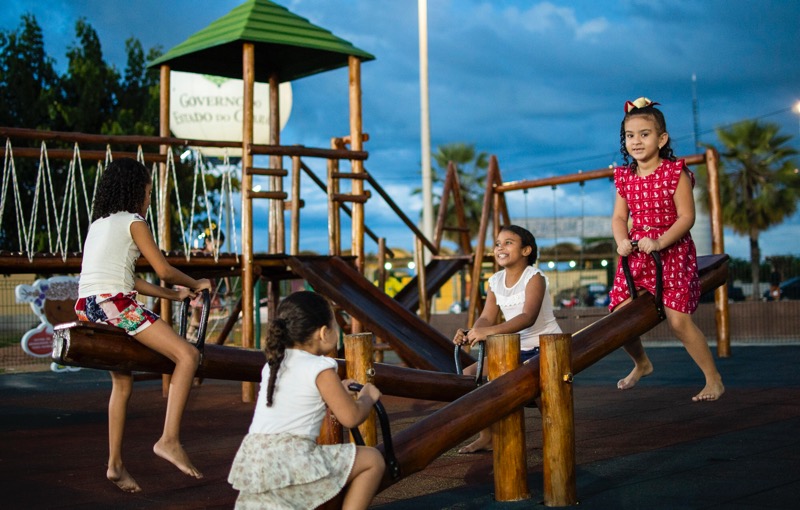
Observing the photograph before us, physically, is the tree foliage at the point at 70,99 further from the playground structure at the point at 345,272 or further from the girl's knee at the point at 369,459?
the girl's knee at the point at 369,459

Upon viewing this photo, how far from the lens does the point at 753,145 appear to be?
33.8m

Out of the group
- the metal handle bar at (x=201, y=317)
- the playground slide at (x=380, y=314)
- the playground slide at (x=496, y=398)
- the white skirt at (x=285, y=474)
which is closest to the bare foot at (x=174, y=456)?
the metal handle bar at (x=201, y=317)

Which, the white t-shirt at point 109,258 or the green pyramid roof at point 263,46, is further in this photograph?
the green pyramid roof at point 263,46

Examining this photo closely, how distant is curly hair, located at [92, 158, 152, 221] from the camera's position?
5.19 metres

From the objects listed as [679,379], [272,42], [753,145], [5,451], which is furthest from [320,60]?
[753,145]

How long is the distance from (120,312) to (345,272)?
17.6ft

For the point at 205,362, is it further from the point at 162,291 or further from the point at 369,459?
the point at 369,459

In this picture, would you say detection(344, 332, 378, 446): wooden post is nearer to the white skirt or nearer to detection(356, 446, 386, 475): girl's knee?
detection(356, 446, 386, 475): girl's knee

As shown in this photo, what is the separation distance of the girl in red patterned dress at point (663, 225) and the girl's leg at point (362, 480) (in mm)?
2372

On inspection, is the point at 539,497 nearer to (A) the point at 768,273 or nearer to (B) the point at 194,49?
(B) the point at 194,49

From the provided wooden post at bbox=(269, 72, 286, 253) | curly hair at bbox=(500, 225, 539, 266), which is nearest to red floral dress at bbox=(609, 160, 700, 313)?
curly hair at bbox=(500, 225, 539, 266)

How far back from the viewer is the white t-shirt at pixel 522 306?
6.10 meters

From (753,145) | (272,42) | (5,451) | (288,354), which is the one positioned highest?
(753,145)

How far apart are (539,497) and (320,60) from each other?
8490 millimetres
